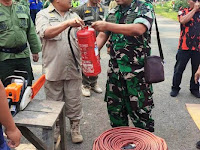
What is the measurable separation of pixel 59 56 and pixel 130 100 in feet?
3.01

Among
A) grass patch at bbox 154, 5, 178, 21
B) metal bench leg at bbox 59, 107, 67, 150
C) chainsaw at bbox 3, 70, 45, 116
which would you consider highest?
chainsaw at bbox 3, 70, 45, 116

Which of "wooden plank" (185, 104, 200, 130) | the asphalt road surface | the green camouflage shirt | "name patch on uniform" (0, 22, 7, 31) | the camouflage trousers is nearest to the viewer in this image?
"wooden plank" (185, 104, 200, 130)

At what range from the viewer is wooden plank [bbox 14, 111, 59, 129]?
2209mm

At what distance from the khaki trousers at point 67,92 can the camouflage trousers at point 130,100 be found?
1.57ft

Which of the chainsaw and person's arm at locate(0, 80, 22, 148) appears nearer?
person's arm at locate(0, 80, 22, 148)

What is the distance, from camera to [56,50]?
9.96 feet

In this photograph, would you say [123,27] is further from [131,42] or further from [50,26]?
[50,26]

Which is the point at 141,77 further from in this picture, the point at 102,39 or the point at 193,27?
the point at 193,27

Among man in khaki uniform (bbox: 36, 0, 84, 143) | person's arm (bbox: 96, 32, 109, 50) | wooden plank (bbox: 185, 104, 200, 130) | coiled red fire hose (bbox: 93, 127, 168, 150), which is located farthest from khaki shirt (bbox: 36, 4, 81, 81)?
wooden plank (bbox: 185, 104, 200, 130)

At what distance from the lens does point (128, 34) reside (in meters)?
2.51

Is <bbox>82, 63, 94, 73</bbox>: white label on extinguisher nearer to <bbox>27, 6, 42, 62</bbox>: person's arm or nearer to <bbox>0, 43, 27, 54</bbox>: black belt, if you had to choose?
<bbox>0, 43, 27, 54</bbox>: black belt

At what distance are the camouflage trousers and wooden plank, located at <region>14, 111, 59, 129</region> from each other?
Answer: 73cm

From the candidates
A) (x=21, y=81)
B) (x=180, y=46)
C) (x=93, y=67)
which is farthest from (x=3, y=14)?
(x=180, y=46)

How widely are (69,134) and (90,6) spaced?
2093mm
